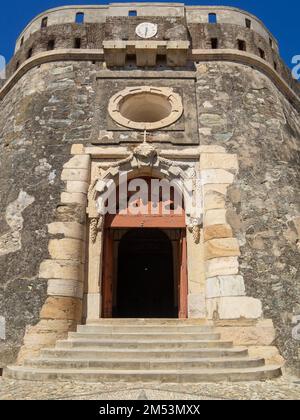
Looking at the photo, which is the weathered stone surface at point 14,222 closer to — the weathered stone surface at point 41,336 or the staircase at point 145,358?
the weathered stone surface at point 41,336

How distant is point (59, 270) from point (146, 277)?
6.23 meters

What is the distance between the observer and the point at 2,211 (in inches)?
293

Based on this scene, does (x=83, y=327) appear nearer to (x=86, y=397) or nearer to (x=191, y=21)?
(x=86, y=397)

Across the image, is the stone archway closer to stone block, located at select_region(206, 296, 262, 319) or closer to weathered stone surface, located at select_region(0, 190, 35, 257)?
stone block, located at select_region(206, 296, 262, 319)

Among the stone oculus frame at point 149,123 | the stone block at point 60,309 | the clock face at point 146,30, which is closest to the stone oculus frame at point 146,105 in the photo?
the stone oculus frame at point 149,123

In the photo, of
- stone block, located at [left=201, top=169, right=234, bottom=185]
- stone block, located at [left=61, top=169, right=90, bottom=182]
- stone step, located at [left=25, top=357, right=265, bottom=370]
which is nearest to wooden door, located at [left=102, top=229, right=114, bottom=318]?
A: stone block, located at [left=61, top=169, right=90, bottom=182]

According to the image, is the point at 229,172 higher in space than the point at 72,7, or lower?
lower

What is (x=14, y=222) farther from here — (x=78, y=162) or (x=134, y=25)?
(x=134, y=25)

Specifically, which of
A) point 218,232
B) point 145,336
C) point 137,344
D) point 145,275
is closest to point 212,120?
point 218,232

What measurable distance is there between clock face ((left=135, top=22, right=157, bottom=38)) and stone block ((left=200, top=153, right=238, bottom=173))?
12.4ft

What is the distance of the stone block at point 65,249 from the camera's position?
6.87 meters

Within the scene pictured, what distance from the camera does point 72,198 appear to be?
736cm
